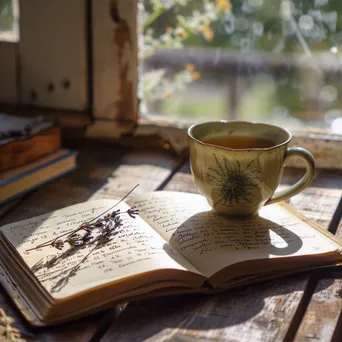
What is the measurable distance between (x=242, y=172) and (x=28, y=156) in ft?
1.41

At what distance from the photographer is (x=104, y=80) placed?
A: 124 centimetres

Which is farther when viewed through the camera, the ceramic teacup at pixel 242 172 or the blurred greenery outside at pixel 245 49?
the blurred greenery outside at pixel 245 49

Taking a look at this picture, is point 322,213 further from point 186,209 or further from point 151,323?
point 151,323

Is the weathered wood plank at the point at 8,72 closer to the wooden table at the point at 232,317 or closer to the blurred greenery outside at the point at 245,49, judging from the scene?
the blurred greenery outside at the point at 245,49

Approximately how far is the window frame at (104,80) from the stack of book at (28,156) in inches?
6.4

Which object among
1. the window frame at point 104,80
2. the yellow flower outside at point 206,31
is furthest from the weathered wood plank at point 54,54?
the yellow flower outside at point 206,31

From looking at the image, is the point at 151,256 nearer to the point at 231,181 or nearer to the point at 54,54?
the point at 231,181

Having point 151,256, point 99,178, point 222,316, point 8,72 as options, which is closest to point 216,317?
point 222,316

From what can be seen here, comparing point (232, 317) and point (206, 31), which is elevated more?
point (206, 31)

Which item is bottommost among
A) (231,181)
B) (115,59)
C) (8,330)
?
(8,330)

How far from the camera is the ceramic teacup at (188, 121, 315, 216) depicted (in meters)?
0.79

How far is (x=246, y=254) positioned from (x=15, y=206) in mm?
410

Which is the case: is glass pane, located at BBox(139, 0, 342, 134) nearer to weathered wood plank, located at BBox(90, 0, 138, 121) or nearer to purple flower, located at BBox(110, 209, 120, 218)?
weathered wood plank, located at BBox(90, 0, 138, 121)

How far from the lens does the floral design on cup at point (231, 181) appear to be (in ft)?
2.61
